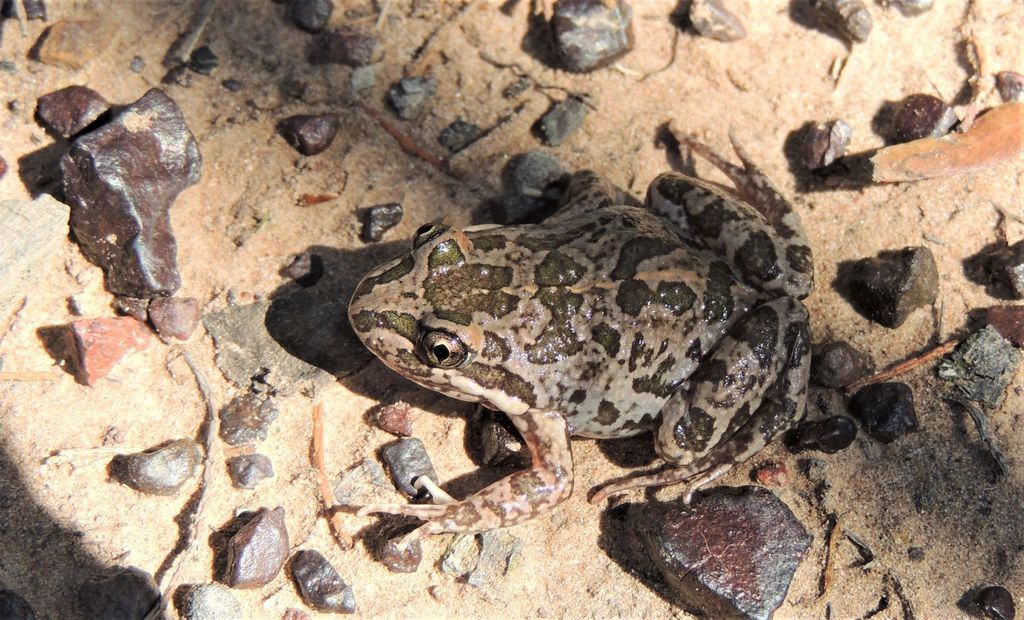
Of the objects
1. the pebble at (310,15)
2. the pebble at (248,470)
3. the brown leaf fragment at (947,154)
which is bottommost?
the pebble at (248,470)

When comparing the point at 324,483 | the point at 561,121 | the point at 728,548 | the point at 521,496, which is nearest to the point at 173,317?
the point at 324,483

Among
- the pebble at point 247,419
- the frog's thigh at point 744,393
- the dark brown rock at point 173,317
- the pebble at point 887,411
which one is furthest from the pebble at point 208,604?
the pebble at point 887,411

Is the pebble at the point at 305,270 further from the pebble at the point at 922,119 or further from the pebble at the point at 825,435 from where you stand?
the pebble at the point at 922,119

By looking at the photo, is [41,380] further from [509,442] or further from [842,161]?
[842,161]

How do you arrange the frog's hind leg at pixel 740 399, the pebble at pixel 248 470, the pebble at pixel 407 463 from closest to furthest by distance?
the frog's hind leg at pixel 740 399, the pebble at pixel 248 470, the pebble at pixel 407 463

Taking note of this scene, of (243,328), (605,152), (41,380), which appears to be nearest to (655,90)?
(605,152)
